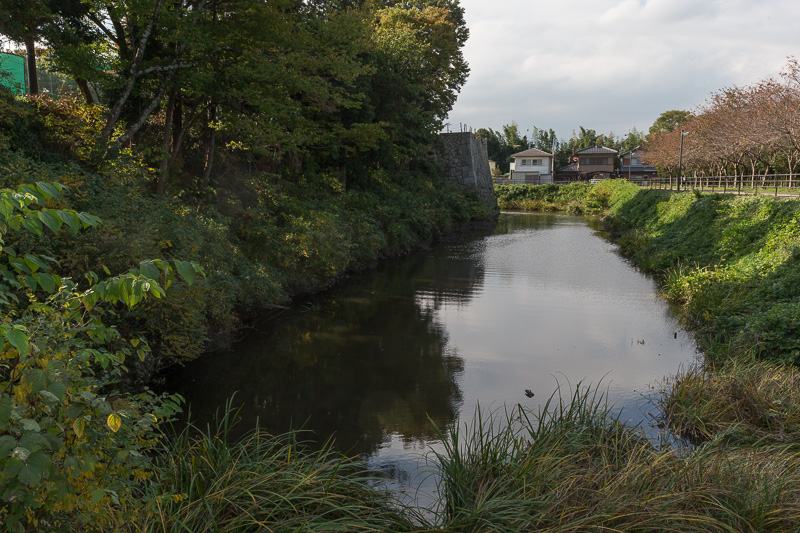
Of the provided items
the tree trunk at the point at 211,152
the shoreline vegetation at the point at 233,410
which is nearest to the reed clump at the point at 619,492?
the shoreline vegetation at the point at 233,410

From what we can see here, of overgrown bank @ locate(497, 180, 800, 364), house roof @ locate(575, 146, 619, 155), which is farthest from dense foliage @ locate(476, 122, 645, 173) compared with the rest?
overgrown bank @ locate(497, 180, 800, 364)

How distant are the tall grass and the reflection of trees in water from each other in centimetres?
139

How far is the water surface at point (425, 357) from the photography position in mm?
7980

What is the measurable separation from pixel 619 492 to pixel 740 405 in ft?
12.0

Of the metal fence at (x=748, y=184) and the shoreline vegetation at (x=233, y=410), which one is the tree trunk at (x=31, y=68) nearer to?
the shoreline vegetation at (x=233, y=410)

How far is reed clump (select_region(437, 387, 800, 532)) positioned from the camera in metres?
4.09

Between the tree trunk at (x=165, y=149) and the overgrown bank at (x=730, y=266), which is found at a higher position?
the tree trunk at (x=165, y=149)

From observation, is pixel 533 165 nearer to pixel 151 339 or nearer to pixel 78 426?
pixel 151 339

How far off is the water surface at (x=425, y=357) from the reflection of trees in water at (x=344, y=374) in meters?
0.03

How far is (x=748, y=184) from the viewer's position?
116 feet

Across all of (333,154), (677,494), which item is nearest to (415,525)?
(677,494)

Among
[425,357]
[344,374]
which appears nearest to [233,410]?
[344,374]

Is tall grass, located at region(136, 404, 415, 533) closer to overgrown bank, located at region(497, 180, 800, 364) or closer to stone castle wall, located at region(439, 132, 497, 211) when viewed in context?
overgrown bank, located at region(497, 180, 800, 364)

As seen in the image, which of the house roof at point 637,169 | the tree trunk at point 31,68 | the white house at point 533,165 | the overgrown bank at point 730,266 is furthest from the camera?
the house roof at point 637,169
